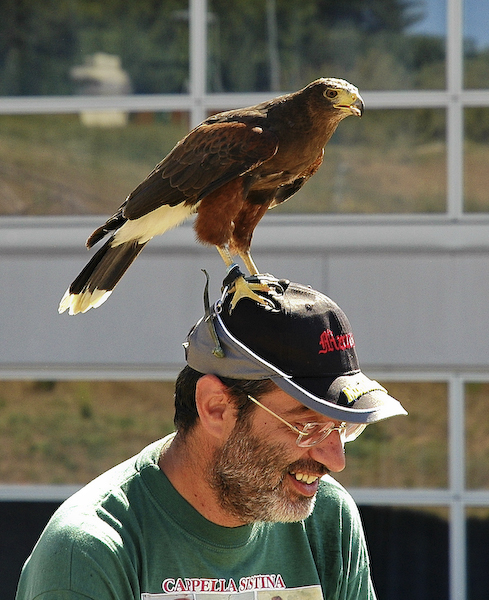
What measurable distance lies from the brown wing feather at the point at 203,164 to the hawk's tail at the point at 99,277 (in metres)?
0.12

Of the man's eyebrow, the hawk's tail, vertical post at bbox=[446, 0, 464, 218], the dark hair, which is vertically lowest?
the man's eyebrow

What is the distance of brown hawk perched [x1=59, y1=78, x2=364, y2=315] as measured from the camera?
7.93 ft

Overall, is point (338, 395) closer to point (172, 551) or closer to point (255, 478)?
point (255, 478)

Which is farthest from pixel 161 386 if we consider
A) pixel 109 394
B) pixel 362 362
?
pixel 362 362

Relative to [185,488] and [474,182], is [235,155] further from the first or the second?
[474,182]

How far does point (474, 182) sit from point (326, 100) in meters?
3.65

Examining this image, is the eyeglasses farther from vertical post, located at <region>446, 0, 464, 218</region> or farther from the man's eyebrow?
vertical post, located at <region>446, 0, 464, 218</region>

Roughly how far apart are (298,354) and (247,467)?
0.26m

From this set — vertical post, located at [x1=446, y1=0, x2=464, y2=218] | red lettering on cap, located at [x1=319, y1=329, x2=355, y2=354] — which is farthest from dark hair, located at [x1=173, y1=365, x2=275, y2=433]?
vertical post, located at [x1=446, y1=0, x2=464, y2=218]

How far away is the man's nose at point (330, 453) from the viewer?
5.91 feet

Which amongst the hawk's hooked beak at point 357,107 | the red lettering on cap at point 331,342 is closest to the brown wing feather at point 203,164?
the hawk's hooked beak at point 357,107

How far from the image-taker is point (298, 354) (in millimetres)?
1782

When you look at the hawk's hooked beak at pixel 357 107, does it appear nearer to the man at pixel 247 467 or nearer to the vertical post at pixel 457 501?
the man at pixel 247 467

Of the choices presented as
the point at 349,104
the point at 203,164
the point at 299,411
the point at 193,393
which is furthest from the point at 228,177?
the point at 299,411
